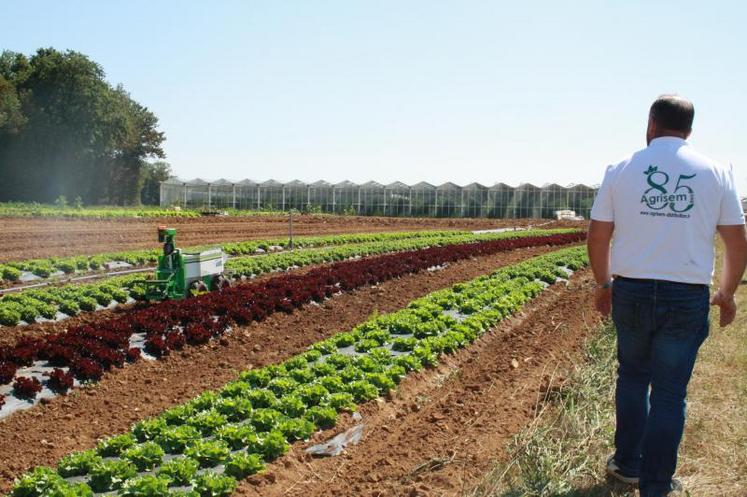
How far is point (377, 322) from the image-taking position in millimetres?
11195

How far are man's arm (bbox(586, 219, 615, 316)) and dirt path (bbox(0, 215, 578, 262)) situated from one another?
17734mm

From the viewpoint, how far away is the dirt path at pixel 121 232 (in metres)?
21.9

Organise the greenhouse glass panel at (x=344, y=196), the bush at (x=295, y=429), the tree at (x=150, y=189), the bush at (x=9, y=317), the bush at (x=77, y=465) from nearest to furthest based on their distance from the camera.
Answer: the bush at (x=77, y=465)
the bush at (x=295, y=429)
the bush at (x=9, y=317)
the greenhouse glass panel at (x=344, y=196)
the tree at (x=150, y=189)

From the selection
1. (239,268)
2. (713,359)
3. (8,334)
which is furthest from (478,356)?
(239,268)

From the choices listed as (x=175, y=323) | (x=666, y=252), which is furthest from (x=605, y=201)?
(x=175, y=323)

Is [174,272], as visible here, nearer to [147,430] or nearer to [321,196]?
[147,430]

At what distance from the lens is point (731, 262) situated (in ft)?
15.0

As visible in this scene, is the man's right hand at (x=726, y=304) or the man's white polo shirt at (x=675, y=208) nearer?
the man's white polo shirt at (x=675, y=208)

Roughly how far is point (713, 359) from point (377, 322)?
4671mm

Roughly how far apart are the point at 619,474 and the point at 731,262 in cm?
160

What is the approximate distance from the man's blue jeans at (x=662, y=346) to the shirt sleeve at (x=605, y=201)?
42cm

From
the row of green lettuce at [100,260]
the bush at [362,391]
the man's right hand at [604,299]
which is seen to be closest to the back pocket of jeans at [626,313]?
the man's right hand at [604,299]

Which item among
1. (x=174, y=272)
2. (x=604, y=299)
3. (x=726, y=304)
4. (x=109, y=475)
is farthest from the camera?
(x=174, y=272)

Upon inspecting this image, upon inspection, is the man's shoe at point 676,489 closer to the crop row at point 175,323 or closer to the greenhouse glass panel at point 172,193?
the crop row at point 175,323
